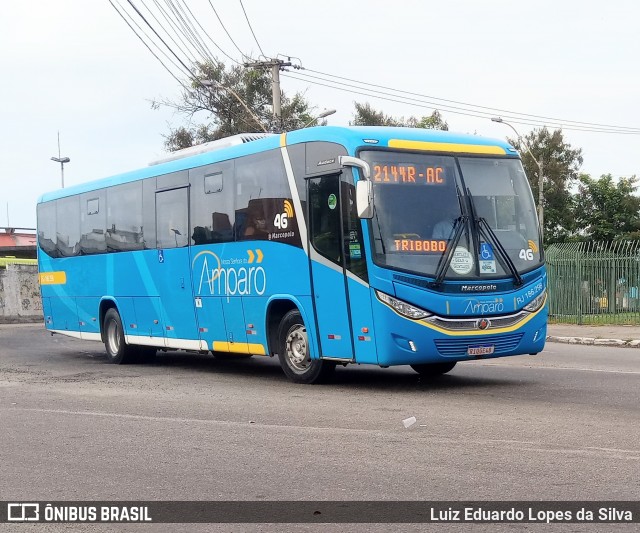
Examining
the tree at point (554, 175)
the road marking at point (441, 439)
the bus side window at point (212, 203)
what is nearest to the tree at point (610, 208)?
the tree at point (554, 175)

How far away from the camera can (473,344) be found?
40.7ft

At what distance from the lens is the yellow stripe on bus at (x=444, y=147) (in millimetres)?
12633

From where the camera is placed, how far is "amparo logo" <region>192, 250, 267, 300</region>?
47.1 feet

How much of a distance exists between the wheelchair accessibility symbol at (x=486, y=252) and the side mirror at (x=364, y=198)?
154 cm

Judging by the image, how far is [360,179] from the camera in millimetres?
12281

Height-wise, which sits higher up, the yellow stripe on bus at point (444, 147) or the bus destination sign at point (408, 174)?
the yellow stripe on bus at point (444, 147)

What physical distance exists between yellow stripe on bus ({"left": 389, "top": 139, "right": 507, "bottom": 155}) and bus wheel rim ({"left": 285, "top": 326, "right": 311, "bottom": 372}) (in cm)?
274

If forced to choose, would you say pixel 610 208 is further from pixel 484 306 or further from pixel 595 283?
pixel 484 306

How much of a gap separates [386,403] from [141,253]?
7.59 metres

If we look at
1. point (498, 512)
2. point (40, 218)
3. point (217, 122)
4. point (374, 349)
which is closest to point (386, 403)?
point (374, 349)

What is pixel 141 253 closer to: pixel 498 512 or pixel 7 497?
pixel 7 497

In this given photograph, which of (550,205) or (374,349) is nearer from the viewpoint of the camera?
(374,349)

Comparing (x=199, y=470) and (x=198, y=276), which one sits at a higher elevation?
(x=198, y=276)

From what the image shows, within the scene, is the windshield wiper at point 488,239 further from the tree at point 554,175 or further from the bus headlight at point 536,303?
the tree at point 554,175
